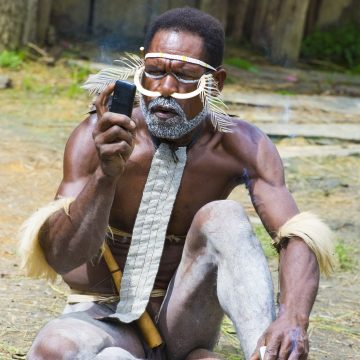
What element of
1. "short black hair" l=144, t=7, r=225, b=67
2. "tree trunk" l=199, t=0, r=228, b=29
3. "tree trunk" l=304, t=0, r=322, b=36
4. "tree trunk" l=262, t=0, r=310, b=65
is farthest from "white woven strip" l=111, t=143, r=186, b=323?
"tree trunk" l=304, t=0, r=322, b=36

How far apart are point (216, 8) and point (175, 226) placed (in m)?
7.37

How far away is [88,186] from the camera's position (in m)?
3.45

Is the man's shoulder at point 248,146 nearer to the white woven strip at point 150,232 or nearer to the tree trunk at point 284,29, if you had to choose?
the white woven strip at point 150,232

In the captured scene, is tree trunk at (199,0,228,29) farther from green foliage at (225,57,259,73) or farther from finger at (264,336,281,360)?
finger at (264,336,281,360)

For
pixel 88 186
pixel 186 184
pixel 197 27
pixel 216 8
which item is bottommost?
pixel 216 8

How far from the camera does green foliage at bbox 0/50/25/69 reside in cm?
958

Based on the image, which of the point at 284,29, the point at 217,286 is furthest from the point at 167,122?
the point at 284,29

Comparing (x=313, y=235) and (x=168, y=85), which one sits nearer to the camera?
(x=313, y=235)

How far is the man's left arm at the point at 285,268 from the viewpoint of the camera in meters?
3.31

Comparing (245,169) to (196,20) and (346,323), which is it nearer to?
(196,20)

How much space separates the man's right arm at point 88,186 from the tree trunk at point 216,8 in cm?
729

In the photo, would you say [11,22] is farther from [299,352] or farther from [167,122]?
[299,352]

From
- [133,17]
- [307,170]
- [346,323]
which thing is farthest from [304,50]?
[346,323]

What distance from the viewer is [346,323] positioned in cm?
498
